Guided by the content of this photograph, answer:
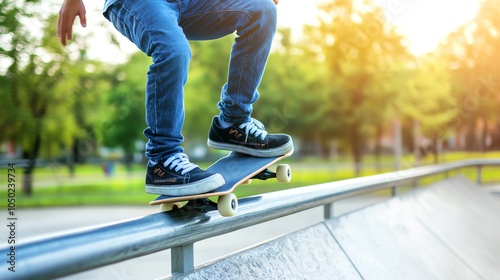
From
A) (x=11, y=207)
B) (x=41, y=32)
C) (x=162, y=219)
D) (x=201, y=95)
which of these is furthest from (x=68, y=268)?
(x=201, y=95)

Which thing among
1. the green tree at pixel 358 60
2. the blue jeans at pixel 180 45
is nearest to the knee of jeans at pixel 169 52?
the blue jeans at pixel 180 45

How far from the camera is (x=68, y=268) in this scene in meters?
1.25

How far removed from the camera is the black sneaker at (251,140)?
2256 millimetres

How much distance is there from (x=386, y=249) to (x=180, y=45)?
1991mm

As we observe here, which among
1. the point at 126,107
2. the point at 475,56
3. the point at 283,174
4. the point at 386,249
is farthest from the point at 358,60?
the point at 283,174

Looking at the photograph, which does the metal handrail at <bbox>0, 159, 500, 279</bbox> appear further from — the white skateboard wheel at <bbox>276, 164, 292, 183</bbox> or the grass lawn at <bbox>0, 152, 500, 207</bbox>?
the grass lawn at <bbox>0, 152, 500, 207</bbox>

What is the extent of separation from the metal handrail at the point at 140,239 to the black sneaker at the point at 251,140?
0.19 meters

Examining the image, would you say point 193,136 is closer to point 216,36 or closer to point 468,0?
point 468,0

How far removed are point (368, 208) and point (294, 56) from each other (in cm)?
2303

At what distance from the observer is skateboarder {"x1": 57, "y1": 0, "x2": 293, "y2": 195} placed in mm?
1824

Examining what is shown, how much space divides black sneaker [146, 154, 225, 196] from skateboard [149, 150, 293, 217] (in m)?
0.02

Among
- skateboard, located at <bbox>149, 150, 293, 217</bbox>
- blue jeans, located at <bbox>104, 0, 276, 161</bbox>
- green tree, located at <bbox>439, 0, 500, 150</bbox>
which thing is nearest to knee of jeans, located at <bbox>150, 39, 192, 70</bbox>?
blue jeans, located at <bbox>104, 0, 276, 161</bbox>

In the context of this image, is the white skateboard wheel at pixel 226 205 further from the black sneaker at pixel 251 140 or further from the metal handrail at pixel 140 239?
the black sneaker at pixel 251 140

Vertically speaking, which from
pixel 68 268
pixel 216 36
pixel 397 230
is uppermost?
pixel 216 36
